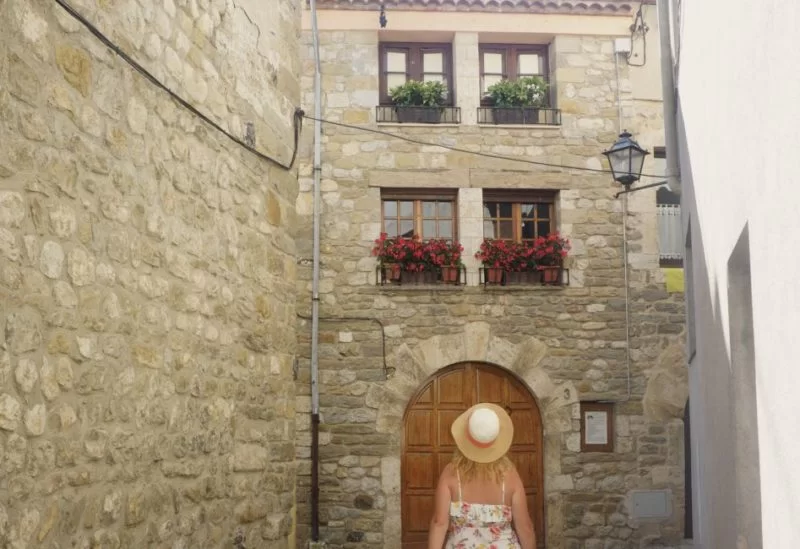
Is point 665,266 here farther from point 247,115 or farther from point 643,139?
point 247,115

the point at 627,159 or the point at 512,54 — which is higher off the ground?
the point at 512,54

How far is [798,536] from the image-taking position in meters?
2.56

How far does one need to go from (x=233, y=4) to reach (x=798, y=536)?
14.2 feet

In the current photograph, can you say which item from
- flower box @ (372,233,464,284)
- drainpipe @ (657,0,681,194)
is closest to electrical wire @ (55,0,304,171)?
drainpipe @ (657,0,681,194)

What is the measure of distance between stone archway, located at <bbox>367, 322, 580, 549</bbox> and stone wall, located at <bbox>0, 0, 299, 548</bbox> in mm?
4651

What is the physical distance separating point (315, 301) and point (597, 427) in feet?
10.9

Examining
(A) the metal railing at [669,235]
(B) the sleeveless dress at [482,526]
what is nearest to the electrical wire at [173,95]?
(B) the sleeveless dress at [482,526]

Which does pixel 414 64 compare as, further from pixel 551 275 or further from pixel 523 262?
pixel 551 275

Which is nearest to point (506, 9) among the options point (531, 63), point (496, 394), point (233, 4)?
point (531, 63)

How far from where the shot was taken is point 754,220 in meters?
3.22

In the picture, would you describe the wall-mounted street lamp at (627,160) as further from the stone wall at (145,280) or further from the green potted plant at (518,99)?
the stone wall at (145,280)

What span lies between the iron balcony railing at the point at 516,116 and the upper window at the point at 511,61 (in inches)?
15.7

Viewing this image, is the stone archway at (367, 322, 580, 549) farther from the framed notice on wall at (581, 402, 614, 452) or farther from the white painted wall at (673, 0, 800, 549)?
the white painted wall at (673, 0, 800, 549)

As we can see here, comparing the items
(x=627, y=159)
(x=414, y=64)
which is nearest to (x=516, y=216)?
(x=414, y=64)
